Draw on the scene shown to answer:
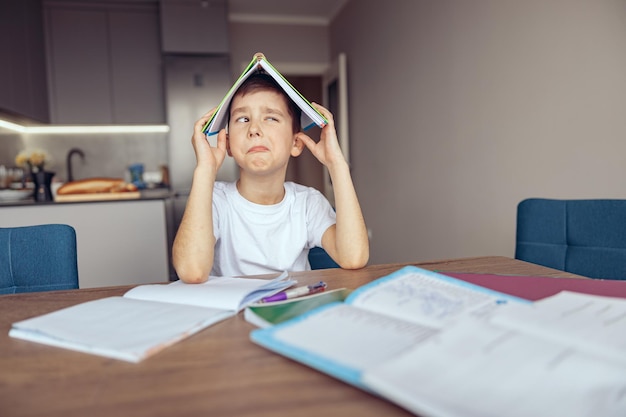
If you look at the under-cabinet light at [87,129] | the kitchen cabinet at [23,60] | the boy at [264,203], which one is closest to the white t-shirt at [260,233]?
the boy at [264,203]

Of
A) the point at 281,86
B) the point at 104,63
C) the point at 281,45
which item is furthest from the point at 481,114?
the point at 104,63

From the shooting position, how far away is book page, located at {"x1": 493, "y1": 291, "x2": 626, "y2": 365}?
446 millimetres

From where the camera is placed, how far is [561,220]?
1251 mm

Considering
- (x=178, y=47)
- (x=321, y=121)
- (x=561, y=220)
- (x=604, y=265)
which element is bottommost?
(x=604, y=265)

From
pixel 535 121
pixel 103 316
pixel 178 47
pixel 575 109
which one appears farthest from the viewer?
pixel 178 47

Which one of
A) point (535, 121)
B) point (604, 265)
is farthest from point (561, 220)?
point (535, 121)

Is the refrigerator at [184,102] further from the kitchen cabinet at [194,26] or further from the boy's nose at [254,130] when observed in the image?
the boy's nose at [254,130]

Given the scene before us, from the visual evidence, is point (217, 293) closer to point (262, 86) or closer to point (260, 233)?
point (260, 233)

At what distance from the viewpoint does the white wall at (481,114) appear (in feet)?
5.41

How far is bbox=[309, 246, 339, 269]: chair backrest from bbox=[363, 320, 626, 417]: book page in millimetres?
874

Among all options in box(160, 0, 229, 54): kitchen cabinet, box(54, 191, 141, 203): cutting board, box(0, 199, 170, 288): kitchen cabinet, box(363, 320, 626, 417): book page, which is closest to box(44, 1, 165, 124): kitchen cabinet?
box(160, 0, 229, 54): kitchen cabinet

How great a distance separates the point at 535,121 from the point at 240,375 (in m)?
1.85

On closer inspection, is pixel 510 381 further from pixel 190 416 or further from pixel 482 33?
pixel 482 33

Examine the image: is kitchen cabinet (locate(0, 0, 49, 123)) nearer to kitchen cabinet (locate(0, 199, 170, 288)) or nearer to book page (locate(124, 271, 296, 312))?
kitchen cabinet (locate(0, 199, 170, 288))
